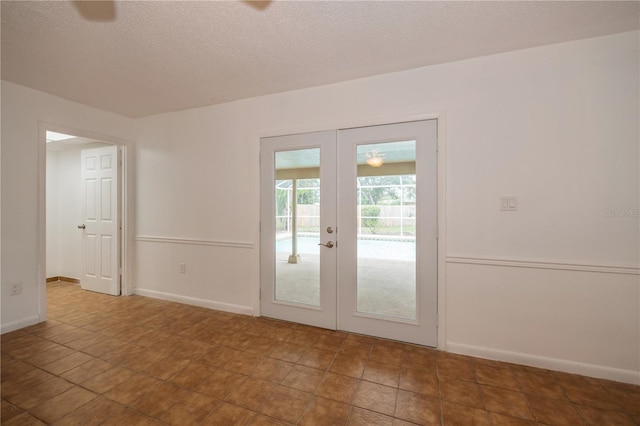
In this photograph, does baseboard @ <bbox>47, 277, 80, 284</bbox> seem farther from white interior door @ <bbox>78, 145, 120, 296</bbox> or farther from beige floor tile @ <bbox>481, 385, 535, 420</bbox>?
beige floor tile @ <bbox>481, 385, 535, 420</bbox>

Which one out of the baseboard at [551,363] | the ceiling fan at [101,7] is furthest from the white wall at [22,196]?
the baseboard at [551,363]

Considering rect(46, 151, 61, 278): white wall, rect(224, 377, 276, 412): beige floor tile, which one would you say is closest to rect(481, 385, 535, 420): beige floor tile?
rect(224, 377, 276, 412): beige floor tile

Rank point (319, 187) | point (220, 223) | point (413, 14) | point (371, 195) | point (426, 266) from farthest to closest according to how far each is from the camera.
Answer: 1. point (220, 223)
2. point (319, 187)
3. point (371, 195)
4. point (426, 266)
5. point (413, 14)

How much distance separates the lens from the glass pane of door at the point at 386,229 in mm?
2617

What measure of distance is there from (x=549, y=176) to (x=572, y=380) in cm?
157

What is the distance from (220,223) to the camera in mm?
3412

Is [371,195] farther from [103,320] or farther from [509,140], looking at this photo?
[103,320]

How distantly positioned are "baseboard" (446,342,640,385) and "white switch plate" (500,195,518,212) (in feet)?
3.97

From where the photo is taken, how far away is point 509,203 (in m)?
2.29

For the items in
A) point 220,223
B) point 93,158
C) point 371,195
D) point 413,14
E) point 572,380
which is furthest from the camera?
point 93,158

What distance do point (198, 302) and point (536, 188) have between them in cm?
388

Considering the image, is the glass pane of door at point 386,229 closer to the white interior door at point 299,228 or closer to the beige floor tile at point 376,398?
the white interior door at point 299,228

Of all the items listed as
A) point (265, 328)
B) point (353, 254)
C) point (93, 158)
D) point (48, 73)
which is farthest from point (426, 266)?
point (93, 158)

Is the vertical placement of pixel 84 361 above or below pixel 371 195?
below
